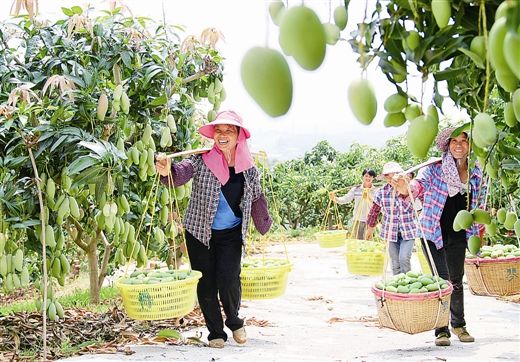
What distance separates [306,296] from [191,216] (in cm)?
225

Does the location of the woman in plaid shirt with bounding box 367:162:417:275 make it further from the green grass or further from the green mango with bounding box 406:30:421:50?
the green mango with bounding box 406:30:421:50

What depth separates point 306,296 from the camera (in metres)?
5.10

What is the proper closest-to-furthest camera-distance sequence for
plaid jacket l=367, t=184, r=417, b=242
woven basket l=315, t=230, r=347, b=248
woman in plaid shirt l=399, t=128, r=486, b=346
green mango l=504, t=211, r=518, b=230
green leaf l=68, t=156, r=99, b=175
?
green mango l=504, t=211, r=518, b=230, green leaf l=68, t=156, r=99, b=175, woman in plaid shirt l=399, t=128, r=486, b=346, plaid jacket l=367, t=184, r=417, b=242, woven basket l=315, t=230, r=347, b=248

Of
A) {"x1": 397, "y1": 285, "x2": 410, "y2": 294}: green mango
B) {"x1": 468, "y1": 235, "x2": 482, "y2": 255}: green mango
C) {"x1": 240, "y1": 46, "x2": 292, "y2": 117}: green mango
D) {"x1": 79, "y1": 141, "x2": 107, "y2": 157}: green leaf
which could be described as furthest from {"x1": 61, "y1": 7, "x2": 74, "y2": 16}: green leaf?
{"x1": 240, "y1": 46, "x2": 292, "y2": 117}: green mango

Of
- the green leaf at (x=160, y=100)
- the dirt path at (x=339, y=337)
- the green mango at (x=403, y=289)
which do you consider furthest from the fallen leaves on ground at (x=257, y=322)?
the green leaf at (x=160, y=100)

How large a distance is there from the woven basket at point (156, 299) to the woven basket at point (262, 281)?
1.85 ft

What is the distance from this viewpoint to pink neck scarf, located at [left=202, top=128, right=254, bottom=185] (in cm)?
303

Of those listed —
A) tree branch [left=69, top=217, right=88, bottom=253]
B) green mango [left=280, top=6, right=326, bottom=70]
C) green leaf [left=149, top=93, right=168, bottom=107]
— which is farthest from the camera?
tree branch [left=69, top=217, right=88, bottom=253]

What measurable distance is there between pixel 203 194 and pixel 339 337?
1143 mm

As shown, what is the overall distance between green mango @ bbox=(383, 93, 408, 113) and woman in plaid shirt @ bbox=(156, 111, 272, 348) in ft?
7.45

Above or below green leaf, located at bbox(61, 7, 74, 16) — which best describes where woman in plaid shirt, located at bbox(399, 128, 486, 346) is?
below

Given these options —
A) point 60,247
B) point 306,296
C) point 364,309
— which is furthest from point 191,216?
point 306,296

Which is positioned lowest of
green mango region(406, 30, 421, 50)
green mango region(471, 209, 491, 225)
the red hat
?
green mango region(471, 209, 491, 225)

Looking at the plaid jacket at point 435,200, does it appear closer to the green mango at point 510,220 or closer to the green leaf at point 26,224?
the green mango at point 510,220
